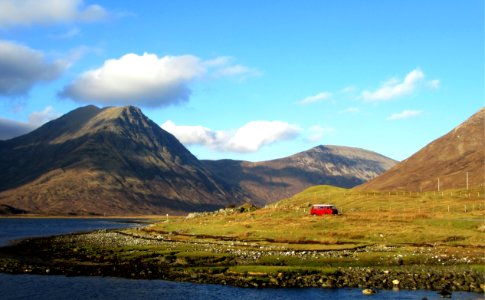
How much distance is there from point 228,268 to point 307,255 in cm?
1390

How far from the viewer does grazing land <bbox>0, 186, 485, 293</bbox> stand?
54094mm

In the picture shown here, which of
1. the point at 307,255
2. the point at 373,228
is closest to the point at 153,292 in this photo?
the point at 307,255

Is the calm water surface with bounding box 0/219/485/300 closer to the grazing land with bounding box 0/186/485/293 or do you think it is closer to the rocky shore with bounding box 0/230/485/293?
the rocky shore with bounding box 0/230/485/293

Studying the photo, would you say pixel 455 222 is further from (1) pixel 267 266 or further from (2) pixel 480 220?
(1) pixel 267 266

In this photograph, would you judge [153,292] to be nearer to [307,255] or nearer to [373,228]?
[307,255]

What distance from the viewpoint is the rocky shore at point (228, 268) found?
170 ft

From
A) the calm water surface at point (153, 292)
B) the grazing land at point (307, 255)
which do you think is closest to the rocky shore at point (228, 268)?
the grazing land at point (307, 255)

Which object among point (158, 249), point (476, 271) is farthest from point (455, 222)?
point (158, 249)

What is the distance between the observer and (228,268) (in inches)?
2352

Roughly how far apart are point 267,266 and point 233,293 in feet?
38.8

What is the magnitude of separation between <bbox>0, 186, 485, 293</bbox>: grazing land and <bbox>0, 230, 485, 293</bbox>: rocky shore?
116 mm

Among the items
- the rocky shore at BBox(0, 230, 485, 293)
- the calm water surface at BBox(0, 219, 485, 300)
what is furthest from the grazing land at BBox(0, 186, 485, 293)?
the calm water surface at BBox(0, 219, 485, 300)

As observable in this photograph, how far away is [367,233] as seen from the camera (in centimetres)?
9050

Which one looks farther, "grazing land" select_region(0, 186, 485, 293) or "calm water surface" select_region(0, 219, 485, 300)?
"grazing land" select_region(0, 186, 485, 293)
